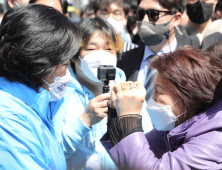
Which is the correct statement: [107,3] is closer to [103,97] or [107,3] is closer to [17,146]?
[103,97]

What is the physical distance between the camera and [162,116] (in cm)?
177

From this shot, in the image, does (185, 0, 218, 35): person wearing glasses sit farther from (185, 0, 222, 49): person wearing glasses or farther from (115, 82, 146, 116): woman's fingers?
(115, 82, 146, 116): woman's fingers

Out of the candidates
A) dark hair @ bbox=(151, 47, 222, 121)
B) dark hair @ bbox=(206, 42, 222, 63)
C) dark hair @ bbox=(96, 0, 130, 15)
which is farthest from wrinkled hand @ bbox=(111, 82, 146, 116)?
dark hair @ bbox=(96, 0, 130, 15)

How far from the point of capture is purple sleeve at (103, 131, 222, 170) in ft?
Answer: 4.35

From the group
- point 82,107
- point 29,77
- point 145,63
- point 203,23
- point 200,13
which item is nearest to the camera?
point 29,77

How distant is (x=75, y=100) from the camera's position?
2.17 meters

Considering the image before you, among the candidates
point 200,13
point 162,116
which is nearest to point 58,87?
point 162,116

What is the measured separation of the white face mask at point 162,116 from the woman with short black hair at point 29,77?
2.53 ft

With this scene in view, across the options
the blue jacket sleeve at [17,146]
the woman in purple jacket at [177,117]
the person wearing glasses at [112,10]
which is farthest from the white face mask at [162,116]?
the person wearing glasses at [112,10]

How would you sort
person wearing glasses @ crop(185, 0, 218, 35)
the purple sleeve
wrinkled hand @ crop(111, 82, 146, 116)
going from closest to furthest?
the purple sleeve → wrinkled hand @ crop(111, 82, 146, 116) → person wearing glasses @ crop(185, 0, 218, 35)

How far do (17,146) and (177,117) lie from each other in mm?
1131

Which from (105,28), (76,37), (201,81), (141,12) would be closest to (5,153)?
(76,37)

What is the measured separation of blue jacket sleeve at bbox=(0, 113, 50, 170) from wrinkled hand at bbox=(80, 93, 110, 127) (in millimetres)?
580

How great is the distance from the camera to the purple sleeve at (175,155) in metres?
1.33
